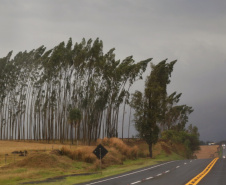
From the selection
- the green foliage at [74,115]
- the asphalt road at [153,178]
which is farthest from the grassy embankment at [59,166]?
the green foliage at [74,115]

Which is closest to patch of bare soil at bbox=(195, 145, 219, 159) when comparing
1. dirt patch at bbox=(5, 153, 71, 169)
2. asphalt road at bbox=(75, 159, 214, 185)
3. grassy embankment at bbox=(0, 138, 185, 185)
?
grassy embankment at bbox=(0, 138, 185, 185)

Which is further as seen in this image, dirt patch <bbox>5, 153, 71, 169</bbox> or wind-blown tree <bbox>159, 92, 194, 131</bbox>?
wind-blown tree <bbox>159, 92, 194, 131</bbox>

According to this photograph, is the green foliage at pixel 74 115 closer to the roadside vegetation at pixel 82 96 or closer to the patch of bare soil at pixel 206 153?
the roadside vegetation at pixel 82 96

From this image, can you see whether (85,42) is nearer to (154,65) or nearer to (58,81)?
(58,81)

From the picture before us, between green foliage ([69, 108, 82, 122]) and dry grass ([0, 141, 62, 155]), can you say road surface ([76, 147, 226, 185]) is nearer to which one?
dry grass ([0, 141, 62, 155])

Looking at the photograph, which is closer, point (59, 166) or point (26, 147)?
point (59, 166)

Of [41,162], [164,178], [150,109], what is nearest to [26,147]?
[150,109]

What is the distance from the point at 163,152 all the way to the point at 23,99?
3481 centimetres

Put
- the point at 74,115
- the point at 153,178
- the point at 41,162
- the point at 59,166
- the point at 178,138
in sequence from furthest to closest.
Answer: the point at 178,138
the point at 74,115
the point at 59,166
the point at 41,162
the point at 153,178

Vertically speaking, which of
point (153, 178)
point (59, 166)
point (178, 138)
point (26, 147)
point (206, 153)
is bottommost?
point (206, 153)

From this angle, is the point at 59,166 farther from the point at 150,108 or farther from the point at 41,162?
the point at 150,108

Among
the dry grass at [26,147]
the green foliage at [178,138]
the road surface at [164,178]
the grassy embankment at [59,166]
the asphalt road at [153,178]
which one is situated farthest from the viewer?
the green foliage at [178,138]

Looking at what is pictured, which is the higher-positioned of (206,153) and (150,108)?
(150,108)

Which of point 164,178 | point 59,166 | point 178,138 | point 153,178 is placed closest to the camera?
point 164,178
